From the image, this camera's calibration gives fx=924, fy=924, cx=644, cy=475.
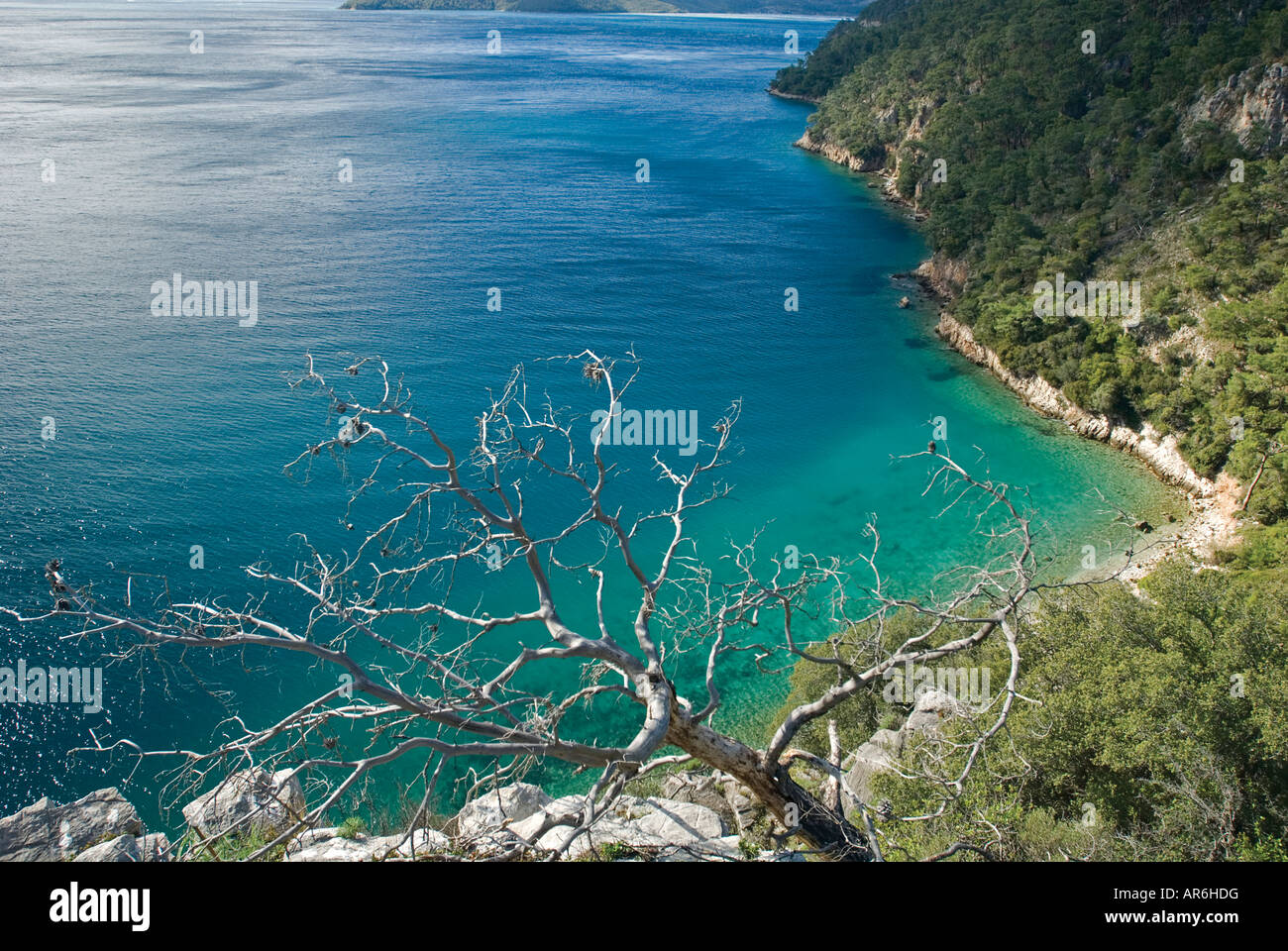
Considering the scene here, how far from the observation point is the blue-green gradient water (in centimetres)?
3180

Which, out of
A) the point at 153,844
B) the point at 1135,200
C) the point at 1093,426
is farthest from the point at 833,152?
the point at 153,844

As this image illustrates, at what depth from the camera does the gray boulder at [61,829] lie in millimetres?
17359

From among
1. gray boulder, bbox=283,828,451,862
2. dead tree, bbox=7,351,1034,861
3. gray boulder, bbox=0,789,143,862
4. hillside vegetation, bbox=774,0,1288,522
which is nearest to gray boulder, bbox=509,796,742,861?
dead tree, bbox=7,351,1034,861

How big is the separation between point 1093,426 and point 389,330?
34.6 metres

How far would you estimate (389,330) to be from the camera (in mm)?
48844

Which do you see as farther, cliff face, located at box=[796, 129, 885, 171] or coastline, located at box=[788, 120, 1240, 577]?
cliff face, located at box=[796, 129, 885, 171]

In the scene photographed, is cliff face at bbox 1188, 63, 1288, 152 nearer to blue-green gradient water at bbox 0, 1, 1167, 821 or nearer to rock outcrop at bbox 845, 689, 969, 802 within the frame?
blue-green gradient water at bbox 0, 1, 1167, 821

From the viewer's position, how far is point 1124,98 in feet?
186

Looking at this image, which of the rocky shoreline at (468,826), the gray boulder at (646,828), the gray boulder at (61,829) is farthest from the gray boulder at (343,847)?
the gray boulder at (61,829)

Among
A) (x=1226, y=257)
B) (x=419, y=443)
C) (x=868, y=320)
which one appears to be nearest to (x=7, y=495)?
(x=419, y=443)

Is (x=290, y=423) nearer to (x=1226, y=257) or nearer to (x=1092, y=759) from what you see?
(x=1092, y=759)

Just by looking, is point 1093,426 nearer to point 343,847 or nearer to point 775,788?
point 775,788

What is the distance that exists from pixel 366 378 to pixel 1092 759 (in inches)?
1417

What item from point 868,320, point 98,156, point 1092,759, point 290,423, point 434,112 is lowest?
point 1092,759
